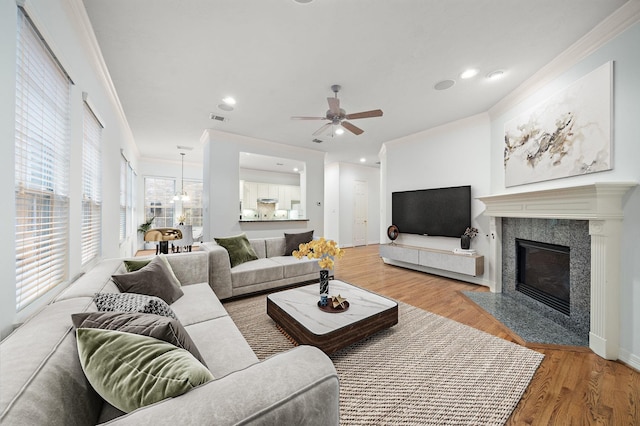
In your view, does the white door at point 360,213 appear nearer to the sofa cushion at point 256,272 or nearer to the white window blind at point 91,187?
the sofa cushion at point 256,272

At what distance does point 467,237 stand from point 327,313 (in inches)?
117

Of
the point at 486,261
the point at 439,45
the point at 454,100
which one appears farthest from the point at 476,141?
the point at 439,45

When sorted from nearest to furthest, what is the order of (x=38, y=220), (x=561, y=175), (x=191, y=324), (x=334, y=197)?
(x=38, y=220)
(x=191, y=324)
(x=561, y=175)
(x=334, y=197)

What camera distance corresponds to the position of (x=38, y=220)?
4.73 ft

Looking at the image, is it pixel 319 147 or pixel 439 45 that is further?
pixel 319 147

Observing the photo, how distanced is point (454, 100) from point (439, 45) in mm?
1324

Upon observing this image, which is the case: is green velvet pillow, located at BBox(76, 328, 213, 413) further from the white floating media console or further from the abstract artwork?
the white floating media console

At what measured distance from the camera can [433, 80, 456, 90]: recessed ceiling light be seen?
2822 mm

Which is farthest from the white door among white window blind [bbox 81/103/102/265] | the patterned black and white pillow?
the patterned black and white pillow

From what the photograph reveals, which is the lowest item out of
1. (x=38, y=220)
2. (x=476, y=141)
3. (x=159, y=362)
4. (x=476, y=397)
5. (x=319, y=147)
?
(x=476, y=397)

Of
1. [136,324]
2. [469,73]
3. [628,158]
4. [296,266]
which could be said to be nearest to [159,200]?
[296,266]

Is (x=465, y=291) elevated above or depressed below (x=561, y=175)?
below

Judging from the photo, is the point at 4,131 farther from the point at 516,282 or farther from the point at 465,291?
the point at 516,282

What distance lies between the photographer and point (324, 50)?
2.28 metres
